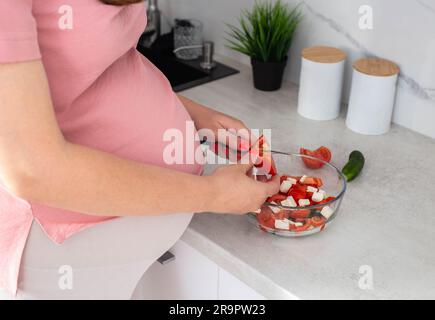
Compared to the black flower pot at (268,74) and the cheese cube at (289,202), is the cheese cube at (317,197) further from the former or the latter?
the black flower pot at (268,74)

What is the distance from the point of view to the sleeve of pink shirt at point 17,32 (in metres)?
0.65

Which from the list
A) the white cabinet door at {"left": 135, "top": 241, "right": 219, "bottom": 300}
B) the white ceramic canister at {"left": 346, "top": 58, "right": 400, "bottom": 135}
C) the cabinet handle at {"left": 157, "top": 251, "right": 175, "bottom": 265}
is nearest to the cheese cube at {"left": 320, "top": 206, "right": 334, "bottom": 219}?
the white cabinet door at {"left": 135, "top": 241, "right": 219, "bottom": 300}

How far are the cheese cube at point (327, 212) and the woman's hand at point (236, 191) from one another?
10 cm

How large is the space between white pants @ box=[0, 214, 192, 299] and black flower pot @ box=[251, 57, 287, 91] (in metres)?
0.69

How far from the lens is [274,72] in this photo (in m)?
1.60

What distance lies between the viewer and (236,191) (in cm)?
93

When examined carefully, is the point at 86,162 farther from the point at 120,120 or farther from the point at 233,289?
the point at 233,289

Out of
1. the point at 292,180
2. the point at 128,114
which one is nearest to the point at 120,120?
the point at 128,114

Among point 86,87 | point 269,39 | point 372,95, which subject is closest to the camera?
point 86,87

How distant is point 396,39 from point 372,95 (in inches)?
5.6


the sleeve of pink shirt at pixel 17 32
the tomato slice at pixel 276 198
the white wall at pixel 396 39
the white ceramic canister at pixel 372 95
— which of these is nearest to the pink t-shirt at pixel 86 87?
the sleeve of pink shirt at pixel 17 32

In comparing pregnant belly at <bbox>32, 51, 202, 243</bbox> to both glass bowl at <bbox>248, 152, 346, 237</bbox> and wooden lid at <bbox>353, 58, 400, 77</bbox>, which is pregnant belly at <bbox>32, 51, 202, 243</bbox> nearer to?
glass bowl at <bbox>248, 152, 346, 237</bbox>

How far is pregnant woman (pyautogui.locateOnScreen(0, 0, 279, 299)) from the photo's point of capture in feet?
2.24
